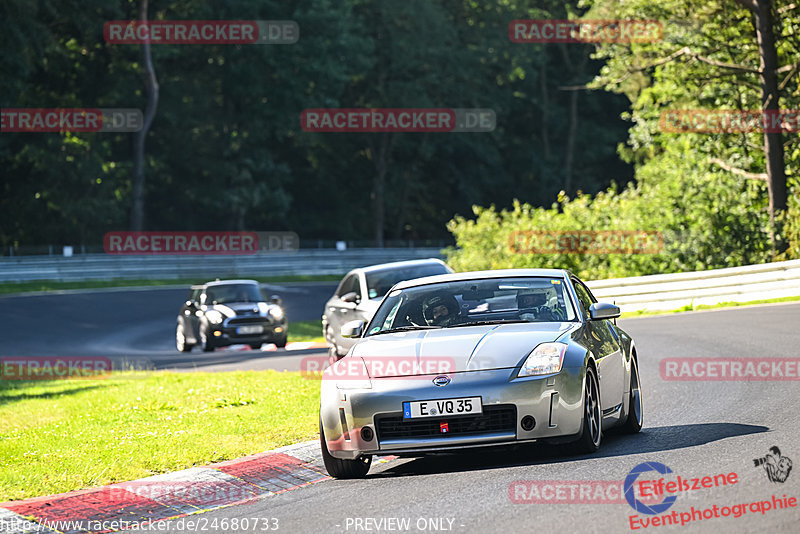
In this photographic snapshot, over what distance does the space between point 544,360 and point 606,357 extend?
3.84 feet

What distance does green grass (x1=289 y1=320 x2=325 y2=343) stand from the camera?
33.5m

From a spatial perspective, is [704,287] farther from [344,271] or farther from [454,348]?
[344,271]

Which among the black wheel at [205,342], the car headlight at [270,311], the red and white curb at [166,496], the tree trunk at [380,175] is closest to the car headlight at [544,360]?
the red and white curb at [166,496]

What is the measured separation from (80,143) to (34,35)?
7538 mm

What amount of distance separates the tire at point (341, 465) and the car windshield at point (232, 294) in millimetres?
20008

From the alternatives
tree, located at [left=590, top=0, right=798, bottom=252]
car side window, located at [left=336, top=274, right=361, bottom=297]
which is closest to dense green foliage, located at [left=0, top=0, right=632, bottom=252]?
tree, located at [left=590, top=0, right=798, bottom=252]

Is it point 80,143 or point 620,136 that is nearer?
point 80,143

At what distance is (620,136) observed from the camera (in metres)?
84.0

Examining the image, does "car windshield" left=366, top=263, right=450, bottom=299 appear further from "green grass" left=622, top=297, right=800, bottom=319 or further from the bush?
the bush

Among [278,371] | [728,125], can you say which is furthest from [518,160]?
[278,371]

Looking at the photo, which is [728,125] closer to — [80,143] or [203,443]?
[203,443]

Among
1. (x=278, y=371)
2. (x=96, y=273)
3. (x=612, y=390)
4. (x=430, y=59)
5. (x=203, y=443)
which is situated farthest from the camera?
(x=430, y=59)

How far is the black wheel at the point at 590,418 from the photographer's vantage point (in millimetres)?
8473

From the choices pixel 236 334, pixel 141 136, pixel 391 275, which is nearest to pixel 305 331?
pixel 236 334
